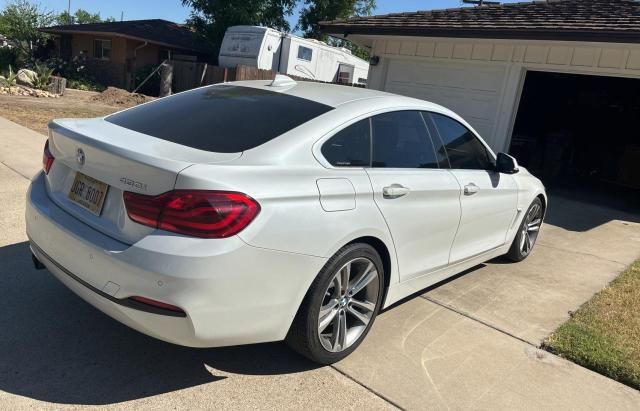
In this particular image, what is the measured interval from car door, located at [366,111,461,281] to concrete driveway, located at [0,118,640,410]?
20.4 inches

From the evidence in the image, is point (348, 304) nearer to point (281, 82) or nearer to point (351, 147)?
point (351, 147)

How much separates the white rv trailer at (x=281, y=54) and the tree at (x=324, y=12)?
26.8 ft

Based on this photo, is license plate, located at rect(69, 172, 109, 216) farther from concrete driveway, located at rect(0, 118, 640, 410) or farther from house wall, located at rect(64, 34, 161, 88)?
house wall, located at rect(64, 34, 161, 88)

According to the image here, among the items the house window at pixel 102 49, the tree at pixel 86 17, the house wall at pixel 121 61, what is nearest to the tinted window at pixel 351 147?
the house wall at pixel 121 61

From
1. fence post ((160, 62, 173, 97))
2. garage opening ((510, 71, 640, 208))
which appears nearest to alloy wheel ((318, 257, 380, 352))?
garage opening ((510, 71, 640, 208))

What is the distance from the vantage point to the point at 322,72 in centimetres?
2323

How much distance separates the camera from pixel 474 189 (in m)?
4.09

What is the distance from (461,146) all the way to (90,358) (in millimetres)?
3071

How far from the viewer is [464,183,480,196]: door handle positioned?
399 centimetres

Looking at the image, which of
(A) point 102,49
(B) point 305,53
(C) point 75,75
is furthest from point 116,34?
(B) point 305,53

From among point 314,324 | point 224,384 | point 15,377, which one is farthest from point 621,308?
point 15,377

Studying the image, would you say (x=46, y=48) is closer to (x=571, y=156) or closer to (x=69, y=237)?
(x=571, y=156)

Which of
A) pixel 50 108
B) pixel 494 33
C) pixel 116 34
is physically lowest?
pixel 50 108

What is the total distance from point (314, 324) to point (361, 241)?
22.4 inches
